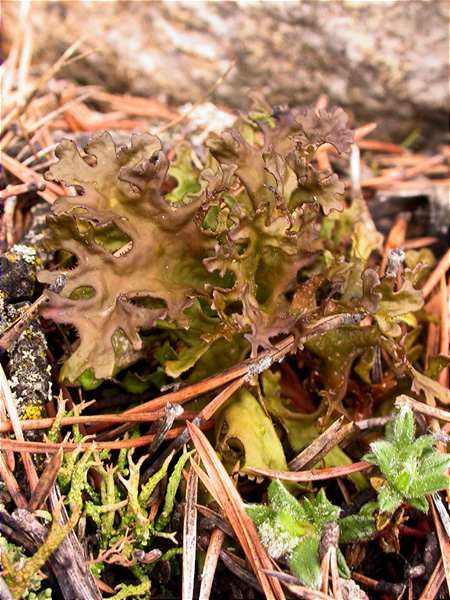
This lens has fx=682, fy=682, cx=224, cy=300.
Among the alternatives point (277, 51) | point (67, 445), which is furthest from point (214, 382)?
point (277, 51)

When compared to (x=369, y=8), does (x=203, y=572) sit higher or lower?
lower

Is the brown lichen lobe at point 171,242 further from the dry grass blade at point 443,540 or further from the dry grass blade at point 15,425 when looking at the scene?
the dry grass blade at point 443,540

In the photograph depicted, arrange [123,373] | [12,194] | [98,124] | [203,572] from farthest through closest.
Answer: [98,124] < [12,194] < [123,373] < [203,572]

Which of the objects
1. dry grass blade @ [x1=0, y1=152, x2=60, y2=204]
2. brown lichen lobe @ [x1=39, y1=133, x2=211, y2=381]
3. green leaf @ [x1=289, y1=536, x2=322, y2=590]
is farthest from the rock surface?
green leaf @ [x1=289, y1=536, x2=322, y2=590]

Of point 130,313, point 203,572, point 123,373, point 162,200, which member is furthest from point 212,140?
point 203,572

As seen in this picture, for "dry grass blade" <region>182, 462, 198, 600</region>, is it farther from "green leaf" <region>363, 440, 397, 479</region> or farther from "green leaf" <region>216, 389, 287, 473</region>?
"green leaf" <region>363, 440, 397, 479</region>

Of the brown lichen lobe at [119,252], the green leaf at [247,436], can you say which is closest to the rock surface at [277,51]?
the brown lichen lobe at [119,252]

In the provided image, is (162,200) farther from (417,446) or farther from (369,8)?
(369,8)
